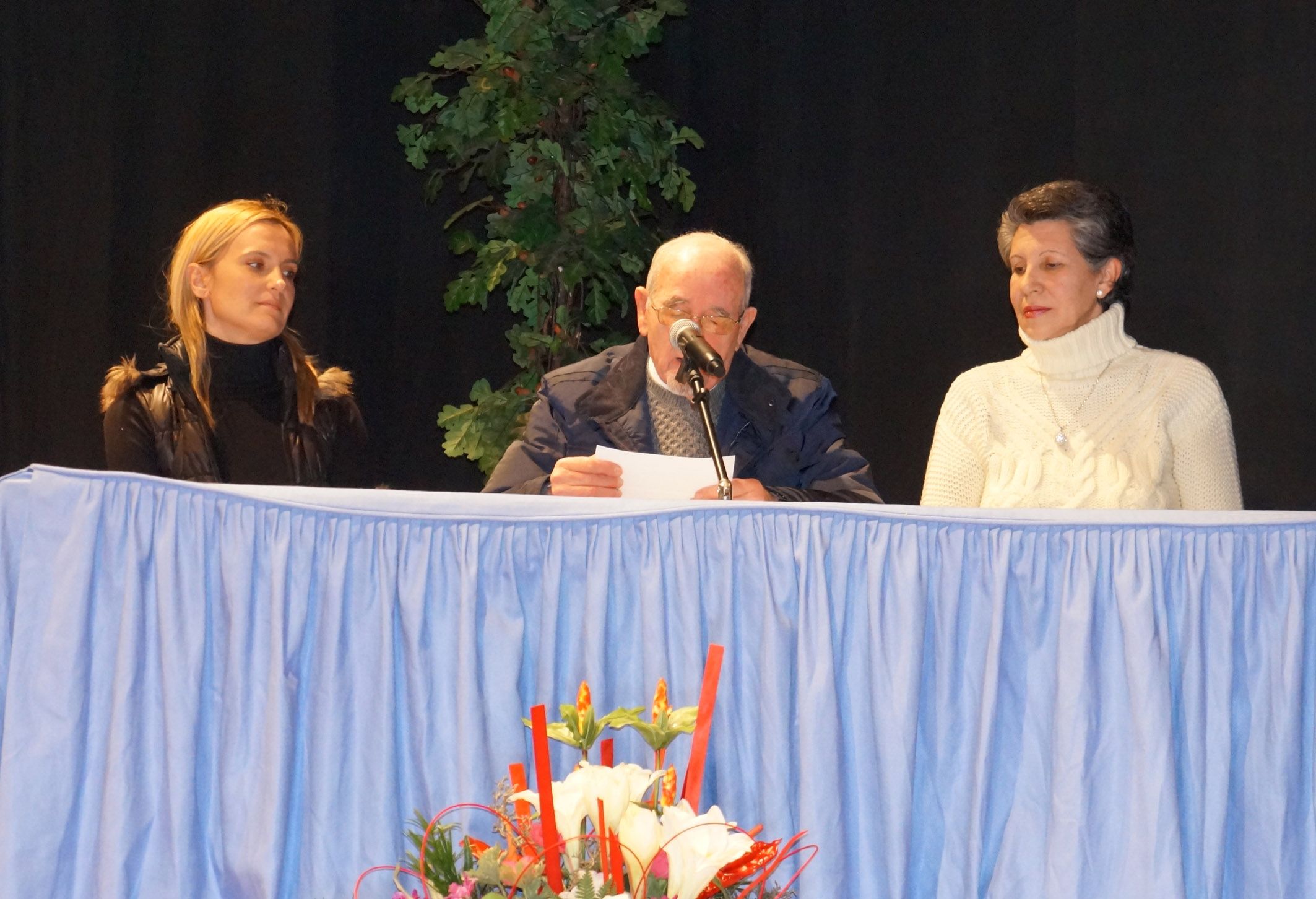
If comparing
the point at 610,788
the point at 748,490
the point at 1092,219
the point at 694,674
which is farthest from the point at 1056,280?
the point at 610,788

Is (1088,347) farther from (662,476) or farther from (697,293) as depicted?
(662,476)

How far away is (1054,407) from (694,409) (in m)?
0.79

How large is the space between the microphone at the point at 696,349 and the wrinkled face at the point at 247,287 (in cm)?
105

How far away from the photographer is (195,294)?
116 inches

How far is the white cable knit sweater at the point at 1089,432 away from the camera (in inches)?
117

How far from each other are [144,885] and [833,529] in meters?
0.94

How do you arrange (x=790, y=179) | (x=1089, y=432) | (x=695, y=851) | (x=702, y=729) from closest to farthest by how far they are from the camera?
1. (x=695, y=851)
2. (x=702, y=729)
3. (x=1089, y=432)
4. (x=790, y=179)

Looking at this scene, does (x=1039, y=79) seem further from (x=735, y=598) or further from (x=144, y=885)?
(x=144, y=885)

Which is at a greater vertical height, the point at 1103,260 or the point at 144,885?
the point at 1103,260

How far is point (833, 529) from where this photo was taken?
6.11ft

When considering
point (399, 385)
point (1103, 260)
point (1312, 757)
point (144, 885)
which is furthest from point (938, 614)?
point (399, 385)

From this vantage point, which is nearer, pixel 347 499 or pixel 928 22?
pixel 347 499

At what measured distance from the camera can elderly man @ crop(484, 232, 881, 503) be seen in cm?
283

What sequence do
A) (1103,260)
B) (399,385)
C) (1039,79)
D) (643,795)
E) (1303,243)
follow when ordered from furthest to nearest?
(399,385) < (1039,79) < (1303,243) < (1103,260) < (643,795)
